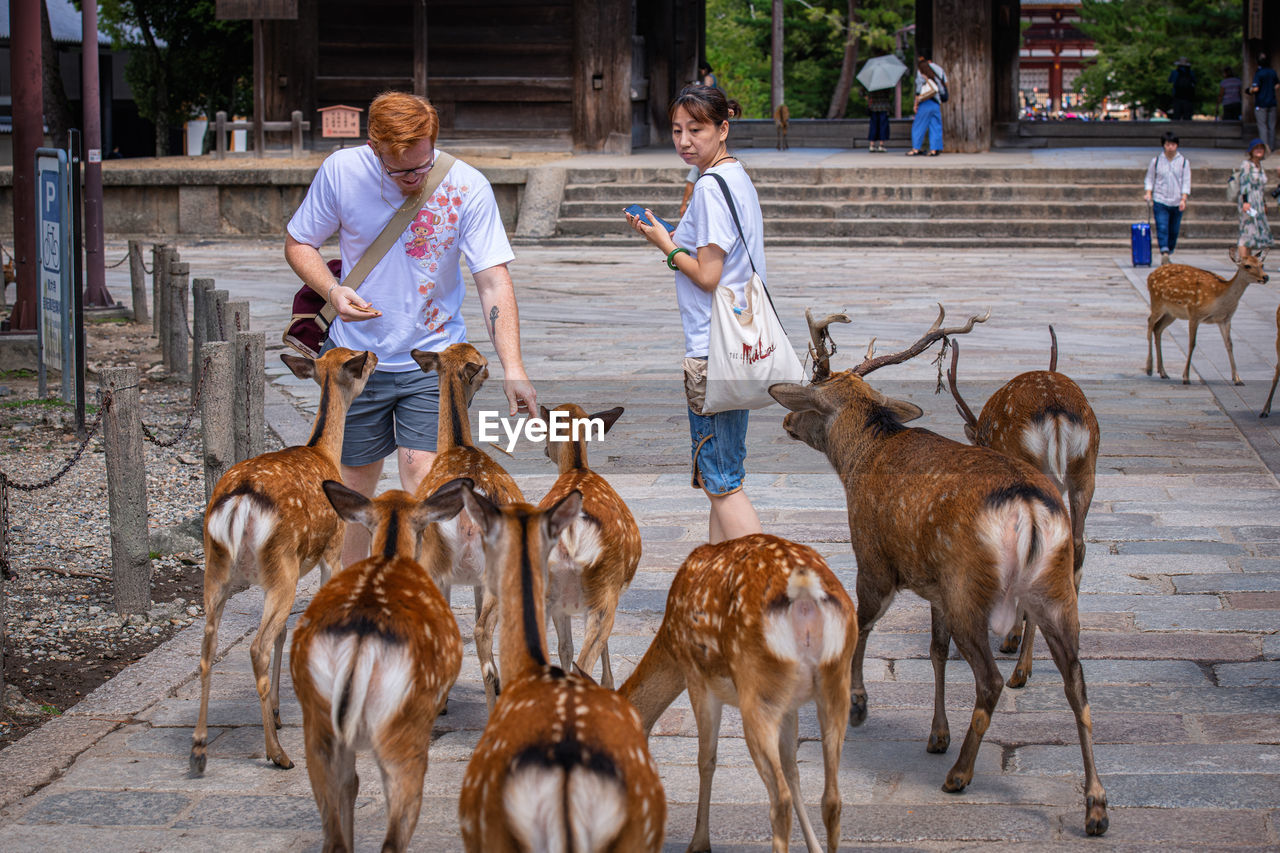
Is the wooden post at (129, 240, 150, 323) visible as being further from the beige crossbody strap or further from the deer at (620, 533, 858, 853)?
the deer at (620, 533, 858, 853)

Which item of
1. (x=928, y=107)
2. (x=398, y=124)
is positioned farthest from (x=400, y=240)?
(x=928, y=107)

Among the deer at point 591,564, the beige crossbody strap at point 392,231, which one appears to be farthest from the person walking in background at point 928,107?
the deer at point 591,564

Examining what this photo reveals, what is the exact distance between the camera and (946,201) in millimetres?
21047

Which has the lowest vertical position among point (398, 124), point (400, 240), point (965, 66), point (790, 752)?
point (790, 752)

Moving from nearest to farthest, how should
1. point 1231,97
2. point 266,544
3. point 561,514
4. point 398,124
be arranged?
point 561,514 → point 266,544 → point 398,124 → point 1231,97

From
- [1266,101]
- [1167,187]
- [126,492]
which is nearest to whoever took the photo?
[126,492]

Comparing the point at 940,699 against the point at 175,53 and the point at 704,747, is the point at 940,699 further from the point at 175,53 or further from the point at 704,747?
the point at 175,53

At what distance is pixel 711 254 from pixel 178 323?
7.63 m

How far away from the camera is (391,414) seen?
529 cm

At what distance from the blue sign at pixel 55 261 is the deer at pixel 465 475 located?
5476mm

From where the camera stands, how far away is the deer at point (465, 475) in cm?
479

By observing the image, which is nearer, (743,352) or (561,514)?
(561,514)

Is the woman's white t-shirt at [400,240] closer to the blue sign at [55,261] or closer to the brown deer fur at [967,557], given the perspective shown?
the brown deer fur at [967,557]

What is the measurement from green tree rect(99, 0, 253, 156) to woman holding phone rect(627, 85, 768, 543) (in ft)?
95.9
